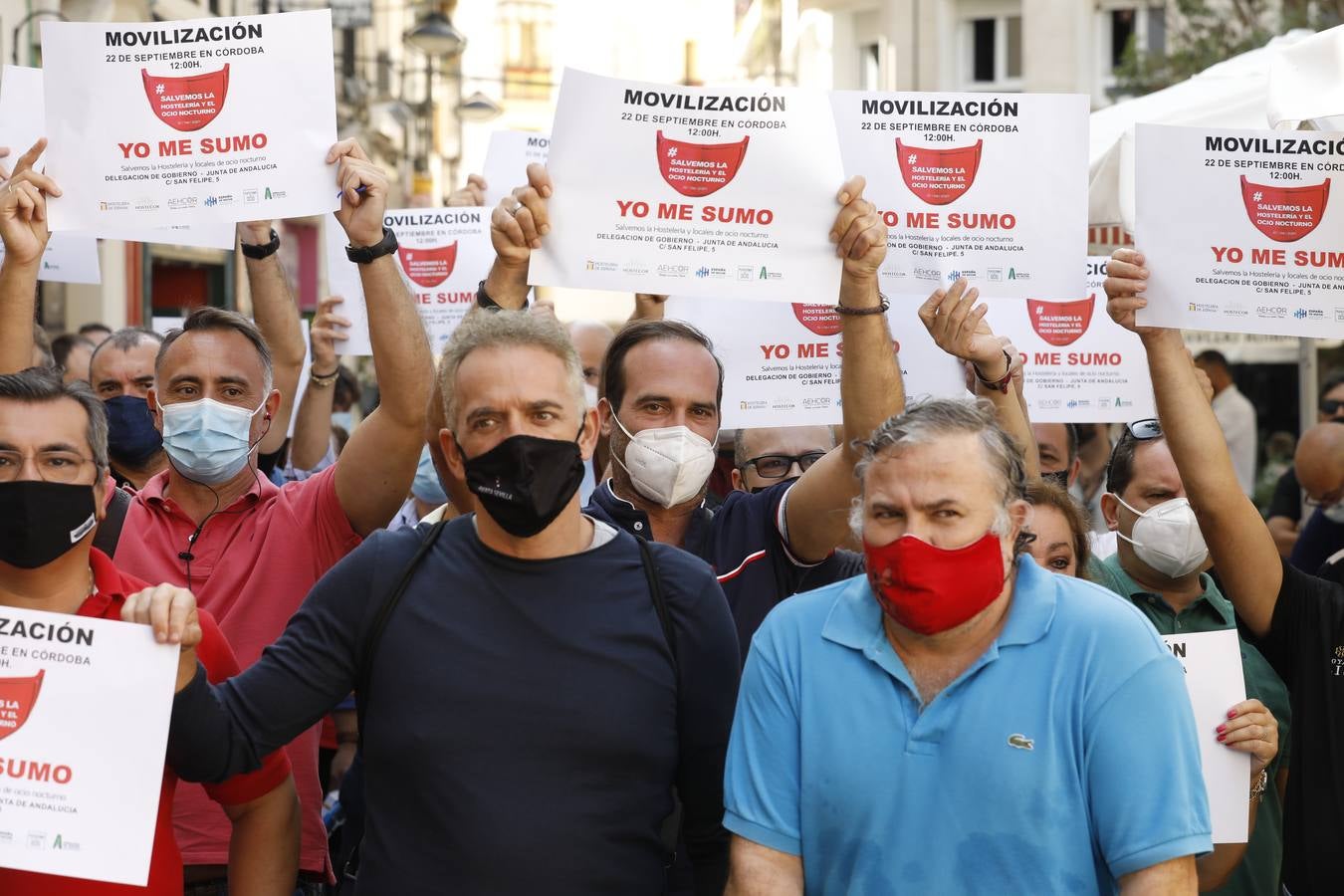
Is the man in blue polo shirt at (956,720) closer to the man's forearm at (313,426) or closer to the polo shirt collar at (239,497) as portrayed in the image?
the polo shirt collar at (239,497)

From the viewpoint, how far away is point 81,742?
296cm

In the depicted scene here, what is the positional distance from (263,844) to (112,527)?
1236 millimetres

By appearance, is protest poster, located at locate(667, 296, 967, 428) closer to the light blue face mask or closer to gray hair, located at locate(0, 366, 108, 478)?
the light blue face mask

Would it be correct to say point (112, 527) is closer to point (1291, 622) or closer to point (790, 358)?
point (790, 358)

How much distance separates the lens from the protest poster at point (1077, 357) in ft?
20.0

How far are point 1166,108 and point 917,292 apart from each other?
360 centimetres

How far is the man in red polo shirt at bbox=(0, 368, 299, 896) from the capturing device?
3.15 meters

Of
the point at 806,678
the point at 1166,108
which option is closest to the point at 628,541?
the point at 806,678

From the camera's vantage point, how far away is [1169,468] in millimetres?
4520

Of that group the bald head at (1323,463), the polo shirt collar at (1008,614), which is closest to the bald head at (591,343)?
the bald head at (1323,463)

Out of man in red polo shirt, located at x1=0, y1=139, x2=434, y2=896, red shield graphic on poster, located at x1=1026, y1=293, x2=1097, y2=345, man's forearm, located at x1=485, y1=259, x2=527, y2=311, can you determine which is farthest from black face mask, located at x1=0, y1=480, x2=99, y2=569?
red shield graphic on poster, located at x1=1026, y1=293, x2=1097, y2=345

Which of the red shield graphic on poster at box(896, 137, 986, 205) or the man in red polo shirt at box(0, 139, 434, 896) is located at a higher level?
the red shield graphic on poster at box(896, 137, 986, 205)

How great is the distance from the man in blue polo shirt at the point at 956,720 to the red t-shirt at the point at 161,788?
947 mm

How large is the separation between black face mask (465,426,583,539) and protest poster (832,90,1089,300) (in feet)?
5.75
